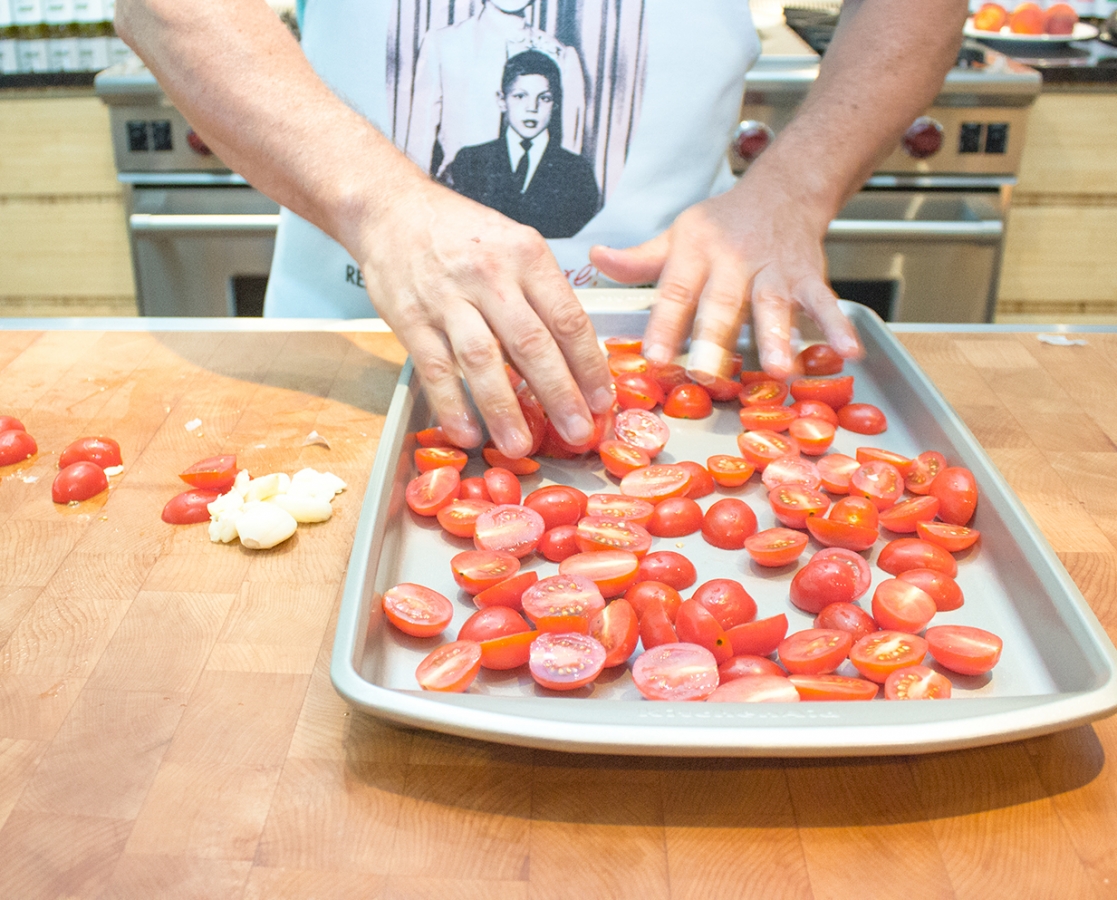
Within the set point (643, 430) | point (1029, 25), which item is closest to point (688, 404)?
point (643, 430)

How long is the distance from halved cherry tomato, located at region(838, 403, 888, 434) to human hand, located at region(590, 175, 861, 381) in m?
0.08

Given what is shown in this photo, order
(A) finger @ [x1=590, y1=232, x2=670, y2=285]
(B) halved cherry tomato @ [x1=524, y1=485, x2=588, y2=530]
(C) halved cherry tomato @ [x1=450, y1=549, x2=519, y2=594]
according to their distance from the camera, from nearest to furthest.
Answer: (C) halved cherry tomato @ [x1=450, y1=549, x2=519, y2=594], (B) halved cherry tomato @ [x1=524, y1=485, x2=588, y2=530], (A) finger @ [x1=590, y1=232, x2=670, y2=285]

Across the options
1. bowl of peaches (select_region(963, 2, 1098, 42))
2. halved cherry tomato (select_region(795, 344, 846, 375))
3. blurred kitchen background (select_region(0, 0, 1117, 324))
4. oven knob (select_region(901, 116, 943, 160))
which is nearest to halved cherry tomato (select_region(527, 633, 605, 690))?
→ halved cherry tomato (select_region(795, 344, 846, 375))

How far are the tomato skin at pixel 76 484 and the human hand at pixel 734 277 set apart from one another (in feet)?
1.86

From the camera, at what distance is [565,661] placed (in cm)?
73

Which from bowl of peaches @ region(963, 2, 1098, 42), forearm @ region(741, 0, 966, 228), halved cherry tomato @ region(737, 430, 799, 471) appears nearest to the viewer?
halved cherry tomato @ region(737, 430, 799, 471)

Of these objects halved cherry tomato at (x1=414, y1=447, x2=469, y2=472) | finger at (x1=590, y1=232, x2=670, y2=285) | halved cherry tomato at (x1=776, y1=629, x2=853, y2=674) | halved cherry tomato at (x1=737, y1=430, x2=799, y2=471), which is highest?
finger at (x1=590, y1=232, x2=670, y2=285)

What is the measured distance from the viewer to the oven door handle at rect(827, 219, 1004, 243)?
2.18 m

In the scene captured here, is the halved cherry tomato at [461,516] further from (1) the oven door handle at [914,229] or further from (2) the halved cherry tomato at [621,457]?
(1) the oven door handle at [914,229]

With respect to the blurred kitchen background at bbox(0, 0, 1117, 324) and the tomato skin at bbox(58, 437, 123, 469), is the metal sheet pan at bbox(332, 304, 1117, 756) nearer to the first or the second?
the tomato skin at bbox(58, 437, 123, 469)

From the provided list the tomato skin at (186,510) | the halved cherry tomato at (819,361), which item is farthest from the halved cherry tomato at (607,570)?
the halved cherry tomato at (819,361)

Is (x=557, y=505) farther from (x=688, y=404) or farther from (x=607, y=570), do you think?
(x=688, y=404)

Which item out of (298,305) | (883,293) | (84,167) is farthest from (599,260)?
(84,167)

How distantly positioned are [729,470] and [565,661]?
1.11ft
